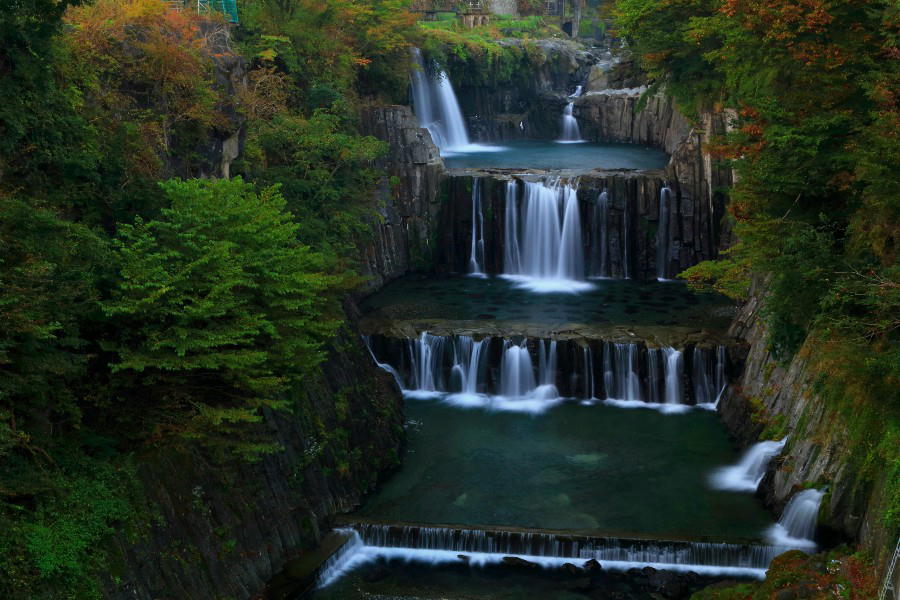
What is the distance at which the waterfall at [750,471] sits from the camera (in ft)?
61.8

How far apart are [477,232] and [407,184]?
3.17m

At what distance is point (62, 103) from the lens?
598 inches

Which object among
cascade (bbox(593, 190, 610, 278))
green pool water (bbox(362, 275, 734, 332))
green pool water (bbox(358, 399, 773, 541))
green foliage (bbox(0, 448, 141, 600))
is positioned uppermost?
cascade (bbox(593, 190, 610, 278))

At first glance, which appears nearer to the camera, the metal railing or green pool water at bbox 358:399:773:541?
the metal railing

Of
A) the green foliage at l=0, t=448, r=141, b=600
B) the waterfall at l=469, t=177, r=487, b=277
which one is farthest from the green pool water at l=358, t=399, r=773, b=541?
the waterfall at l=469, t=177, r=487, b=277

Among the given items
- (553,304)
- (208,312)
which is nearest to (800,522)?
(208,312)

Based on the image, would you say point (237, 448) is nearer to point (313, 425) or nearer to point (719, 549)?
point (313, 425)

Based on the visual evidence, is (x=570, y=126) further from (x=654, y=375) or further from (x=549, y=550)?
(x=549, y=550)

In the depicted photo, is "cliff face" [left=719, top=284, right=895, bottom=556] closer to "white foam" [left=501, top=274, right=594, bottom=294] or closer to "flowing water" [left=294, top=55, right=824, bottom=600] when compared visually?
"flowing water" [left=294, top=55, right=824, bottom=600]

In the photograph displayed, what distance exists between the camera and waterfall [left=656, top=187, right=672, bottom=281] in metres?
31.4

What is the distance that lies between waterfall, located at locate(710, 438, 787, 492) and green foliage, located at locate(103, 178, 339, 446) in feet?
30.7

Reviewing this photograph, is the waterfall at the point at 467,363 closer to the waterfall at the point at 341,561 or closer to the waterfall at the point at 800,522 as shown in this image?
the waterfall at the point at 341,561

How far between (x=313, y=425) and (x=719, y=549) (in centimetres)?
814

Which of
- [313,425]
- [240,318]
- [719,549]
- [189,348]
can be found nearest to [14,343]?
[189,348]
